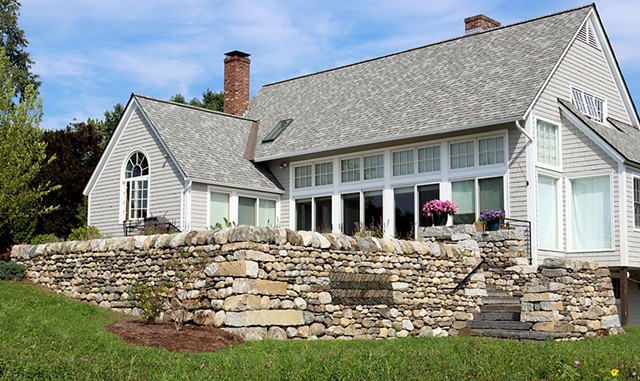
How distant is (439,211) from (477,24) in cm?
830

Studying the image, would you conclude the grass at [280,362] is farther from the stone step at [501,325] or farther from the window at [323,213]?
the window at [323,213]

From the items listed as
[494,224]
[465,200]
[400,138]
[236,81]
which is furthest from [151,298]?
[236,81]

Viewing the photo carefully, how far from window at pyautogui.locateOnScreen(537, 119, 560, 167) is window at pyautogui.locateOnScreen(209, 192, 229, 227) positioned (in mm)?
8847

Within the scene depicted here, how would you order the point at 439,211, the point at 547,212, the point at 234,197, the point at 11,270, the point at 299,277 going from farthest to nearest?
the point at 234,197
the point at 547,212
the point at 439,211
the point at 11,270
the point at 299,277

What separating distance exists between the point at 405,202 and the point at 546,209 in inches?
149

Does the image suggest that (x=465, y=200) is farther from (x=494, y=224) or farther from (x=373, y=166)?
(x=373, y=166)

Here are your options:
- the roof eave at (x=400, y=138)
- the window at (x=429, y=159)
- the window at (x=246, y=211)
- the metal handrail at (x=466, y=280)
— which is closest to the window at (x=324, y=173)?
the roof eave at (x=400, y=138)

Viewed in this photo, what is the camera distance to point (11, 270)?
62.8 ft

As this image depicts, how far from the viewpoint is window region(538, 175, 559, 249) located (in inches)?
800

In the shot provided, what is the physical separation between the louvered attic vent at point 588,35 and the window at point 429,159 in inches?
201

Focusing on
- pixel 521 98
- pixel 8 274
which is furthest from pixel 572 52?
pixel 8 274

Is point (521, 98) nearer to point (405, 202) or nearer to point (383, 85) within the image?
point (405, 202)

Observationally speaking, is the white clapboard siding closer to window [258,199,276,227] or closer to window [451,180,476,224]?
window [258,199,276,227]

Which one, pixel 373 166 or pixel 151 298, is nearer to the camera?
pixel 151 298
